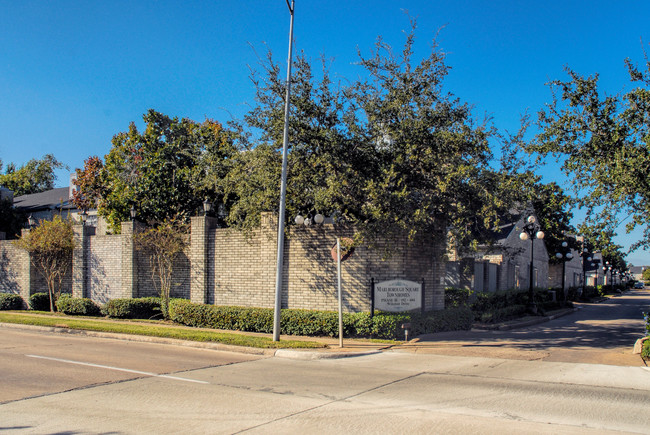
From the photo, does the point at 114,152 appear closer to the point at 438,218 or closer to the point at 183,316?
the point at 183,316

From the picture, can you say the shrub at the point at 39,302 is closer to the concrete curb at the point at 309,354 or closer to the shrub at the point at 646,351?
the concrete curb at the point at 309,354

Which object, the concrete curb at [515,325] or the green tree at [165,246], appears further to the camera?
the green tree at [165,246]

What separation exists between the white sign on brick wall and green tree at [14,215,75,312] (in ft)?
55.2

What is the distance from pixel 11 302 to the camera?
27531 mm

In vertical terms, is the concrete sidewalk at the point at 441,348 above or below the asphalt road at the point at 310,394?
below

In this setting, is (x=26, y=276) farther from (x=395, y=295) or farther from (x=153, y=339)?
(x=395, y=295)

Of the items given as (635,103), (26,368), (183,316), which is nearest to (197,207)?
(183,316)

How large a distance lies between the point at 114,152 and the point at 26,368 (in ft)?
86.3

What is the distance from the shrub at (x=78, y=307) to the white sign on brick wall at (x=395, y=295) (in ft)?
47.5

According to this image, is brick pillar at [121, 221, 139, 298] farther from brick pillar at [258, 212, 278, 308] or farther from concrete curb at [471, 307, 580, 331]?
concrete curb at [471, 307, 580, 331]

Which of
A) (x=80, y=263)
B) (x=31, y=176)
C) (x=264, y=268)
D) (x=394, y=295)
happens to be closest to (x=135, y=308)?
(x=80, y=263)

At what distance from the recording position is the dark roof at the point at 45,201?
150 ft

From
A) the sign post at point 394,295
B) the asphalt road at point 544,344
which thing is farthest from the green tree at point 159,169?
the asphalt road at point 544,344

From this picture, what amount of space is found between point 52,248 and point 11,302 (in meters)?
4.71
